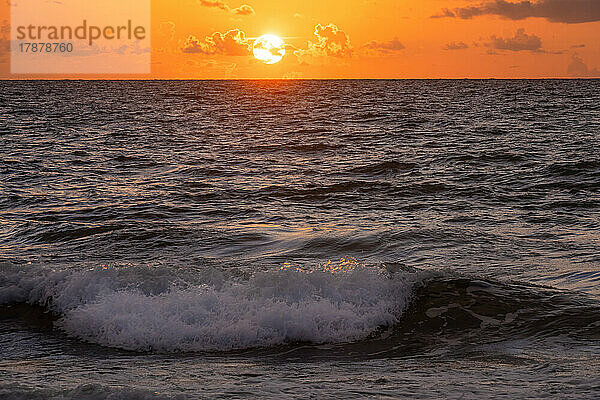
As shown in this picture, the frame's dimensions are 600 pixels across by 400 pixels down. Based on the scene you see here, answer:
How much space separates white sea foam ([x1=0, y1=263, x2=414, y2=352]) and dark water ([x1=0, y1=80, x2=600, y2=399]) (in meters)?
0.02

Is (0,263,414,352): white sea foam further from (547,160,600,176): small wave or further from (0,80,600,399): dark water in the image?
(547,160,600,176): small wave

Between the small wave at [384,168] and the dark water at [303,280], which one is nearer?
the dark water at [303,280]

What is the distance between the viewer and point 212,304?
7363mm

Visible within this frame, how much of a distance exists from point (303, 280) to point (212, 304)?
1.14m

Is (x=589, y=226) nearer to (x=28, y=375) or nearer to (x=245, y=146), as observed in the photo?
(x=28, y=375)

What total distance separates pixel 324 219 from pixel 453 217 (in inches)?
97.3

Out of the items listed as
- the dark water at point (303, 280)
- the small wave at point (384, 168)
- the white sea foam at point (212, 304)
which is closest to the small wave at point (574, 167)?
the dark water at point (303, 280)

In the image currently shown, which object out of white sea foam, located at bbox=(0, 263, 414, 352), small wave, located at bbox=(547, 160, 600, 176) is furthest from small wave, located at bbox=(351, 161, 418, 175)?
white sea foam, located at bbox=(0, 263, 414, 352)

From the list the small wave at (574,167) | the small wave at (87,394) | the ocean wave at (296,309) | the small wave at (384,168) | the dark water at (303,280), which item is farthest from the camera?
the small wave at (384,168)

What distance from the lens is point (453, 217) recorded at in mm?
12648

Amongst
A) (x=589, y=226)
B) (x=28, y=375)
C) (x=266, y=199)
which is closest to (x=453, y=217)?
(x=589, y=226)

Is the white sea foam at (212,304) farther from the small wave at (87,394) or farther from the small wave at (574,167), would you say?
the small wave at (574,167)

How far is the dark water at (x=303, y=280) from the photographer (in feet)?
17.9

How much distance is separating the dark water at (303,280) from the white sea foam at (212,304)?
0.08ft
